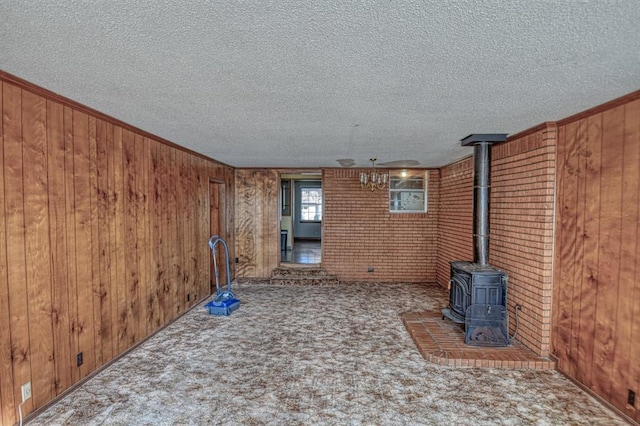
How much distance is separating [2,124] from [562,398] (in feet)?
15.3

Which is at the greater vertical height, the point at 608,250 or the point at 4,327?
the point at 608,250

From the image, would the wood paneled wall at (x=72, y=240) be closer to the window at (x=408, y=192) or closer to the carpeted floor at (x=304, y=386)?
the carpeted floor at (x=304, y=386)

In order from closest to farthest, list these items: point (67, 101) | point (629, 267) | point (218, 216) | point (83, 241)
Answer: point (629, 267) < point (67, 101) < point (83, 241) < point (218, 216)

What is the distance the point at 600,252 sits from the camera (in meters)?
2.65

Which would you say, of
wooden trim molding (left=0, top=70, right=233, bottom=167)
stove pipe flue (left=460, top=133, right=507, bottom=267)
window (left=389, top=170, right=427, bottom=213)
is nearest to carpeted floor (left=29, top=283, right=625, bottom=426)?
stove pipe flue (left=460, top=133, right=507, bottom=267)

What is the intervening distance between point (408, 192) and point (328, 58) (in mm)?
5439

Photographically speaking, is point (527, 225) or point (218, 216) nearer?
point (527, 225)

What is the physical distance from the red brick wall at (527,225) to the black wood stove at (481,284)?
0.20m

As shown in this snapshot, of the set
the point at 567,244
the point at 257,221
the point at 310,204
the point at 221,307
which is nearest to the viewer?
the point at 567,244

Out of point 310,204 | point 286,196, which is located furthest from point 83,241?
point 310,204

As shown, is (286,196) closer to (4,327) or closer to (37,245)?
(37,245)

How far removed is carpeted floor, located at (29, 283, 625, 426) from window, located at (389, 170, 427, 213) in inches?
123

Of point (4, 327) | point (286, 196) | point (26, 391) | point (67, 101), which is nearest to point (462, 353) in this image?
point (26, 391)

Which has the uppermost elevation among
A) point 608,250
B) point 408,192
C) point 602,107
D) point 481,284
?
point 602,107
